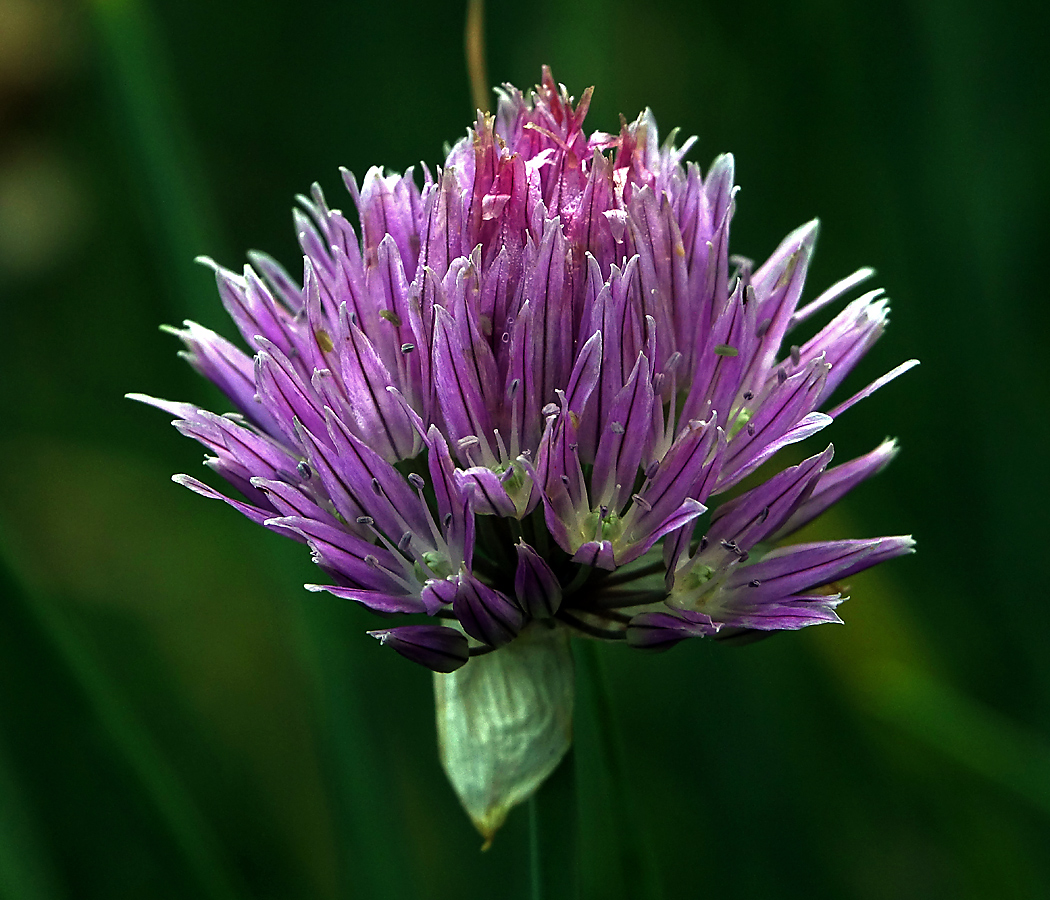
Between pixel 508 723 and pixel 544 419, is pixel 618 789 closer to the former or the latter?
pixel 508 723

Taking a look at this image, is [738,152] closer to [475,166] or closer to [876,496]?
[876,496]

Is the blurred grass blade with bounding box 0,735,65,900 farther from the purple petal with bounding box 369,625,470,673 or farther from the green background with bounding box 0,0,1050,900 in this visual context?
the purple petal with bounding box 369,625,470,673

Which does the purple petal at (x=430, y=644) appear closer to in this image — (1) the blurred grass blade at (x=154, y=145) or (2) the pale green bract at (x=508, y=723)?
(2) the pale green bract at (x=508, y=723)

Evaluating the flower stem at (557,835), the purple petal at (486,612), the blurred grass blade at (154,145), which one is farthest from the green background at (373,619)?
the purple petal at (486,612)

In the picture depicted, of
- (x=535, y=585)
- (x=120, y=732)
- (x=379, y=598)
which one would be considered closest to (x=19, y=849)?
(x=120, y=732)

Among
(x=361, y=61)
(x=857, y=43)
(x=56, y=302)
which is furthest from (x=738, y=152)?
(x=56, y=302)

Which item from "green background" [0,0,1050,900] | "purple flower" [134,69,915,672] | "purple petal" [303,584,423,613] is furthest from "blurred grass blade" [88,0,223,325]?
"purple petal" [303,584,423,613]
